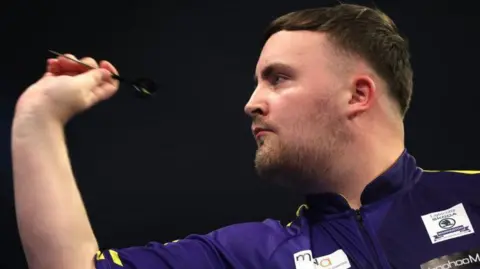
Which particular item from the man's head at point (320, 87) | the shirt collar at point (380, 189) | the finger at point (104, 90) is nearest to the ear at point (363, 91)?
the man's head at point (320, 87)

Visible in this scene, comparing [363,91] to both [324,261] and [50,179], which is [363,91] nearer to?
[324,261]

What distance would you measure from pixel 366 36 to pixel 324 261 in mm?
390

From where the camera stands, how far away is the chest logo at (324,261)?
2.62 feet

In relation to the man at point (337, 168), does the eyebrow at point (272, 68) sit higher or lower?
higher

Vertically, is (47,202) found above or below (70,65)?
below

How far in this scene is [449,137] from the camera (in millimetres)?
2006

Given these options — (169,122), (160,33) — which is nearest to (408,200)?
(160,33)

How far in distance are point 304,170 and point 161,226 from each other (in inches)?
62.6

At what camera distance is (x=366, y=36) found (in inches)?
36.7

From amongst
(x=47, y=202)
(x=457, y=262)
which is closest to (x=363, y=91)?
(x=457, y=262)

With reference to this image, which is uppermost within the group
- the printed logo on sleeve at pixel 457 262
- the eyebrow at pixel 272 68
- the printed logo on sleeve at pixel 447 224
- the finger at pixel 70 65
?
the eyebrow at pixel 272 68

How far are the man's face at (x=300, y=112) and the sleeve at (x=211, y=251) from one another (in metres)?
0.10

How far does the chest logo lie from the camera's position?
80 centimetres

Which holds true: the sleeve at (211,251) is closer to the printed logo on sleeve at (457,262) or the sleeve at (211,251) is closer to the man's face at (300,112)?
the man's face at (300,112)
